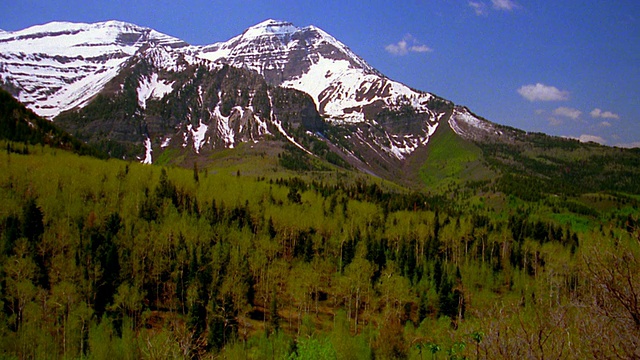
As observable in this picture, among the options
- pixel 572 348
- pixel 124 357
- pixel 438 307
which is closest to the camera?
pixel 572 348

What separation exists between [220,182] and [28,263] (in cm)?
9425

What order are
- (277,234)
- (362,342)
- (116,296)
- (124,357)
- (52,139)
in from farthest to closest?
(52,139) < (277,234) < (116,296) < (362,342) < (124,357)

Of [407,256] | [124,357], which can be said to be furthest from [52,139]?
[124,357]

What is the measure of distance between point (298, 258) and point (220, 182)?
196 ft

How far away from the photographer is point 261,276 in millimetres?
101062

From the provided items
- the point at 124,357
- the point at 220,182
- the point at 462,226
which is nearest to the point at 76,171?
the point at 220,182

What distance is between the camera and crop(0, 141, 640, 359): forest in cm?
4612

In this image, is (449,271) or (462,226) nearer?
(449,271)

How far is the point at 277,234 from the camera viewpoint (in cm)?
12825

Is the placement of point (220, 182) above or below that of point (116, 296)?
above

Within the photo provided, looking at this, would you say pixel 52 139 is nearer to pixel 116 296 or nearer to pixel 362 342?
pixel 116 296

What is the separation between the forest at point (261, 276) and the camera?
46.1 meters

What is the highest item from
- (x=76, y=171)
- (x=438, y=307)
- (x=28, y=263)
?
(x=76, y=171)

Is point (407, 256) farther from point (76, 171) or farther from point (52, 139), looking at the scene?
point (52, 139)
